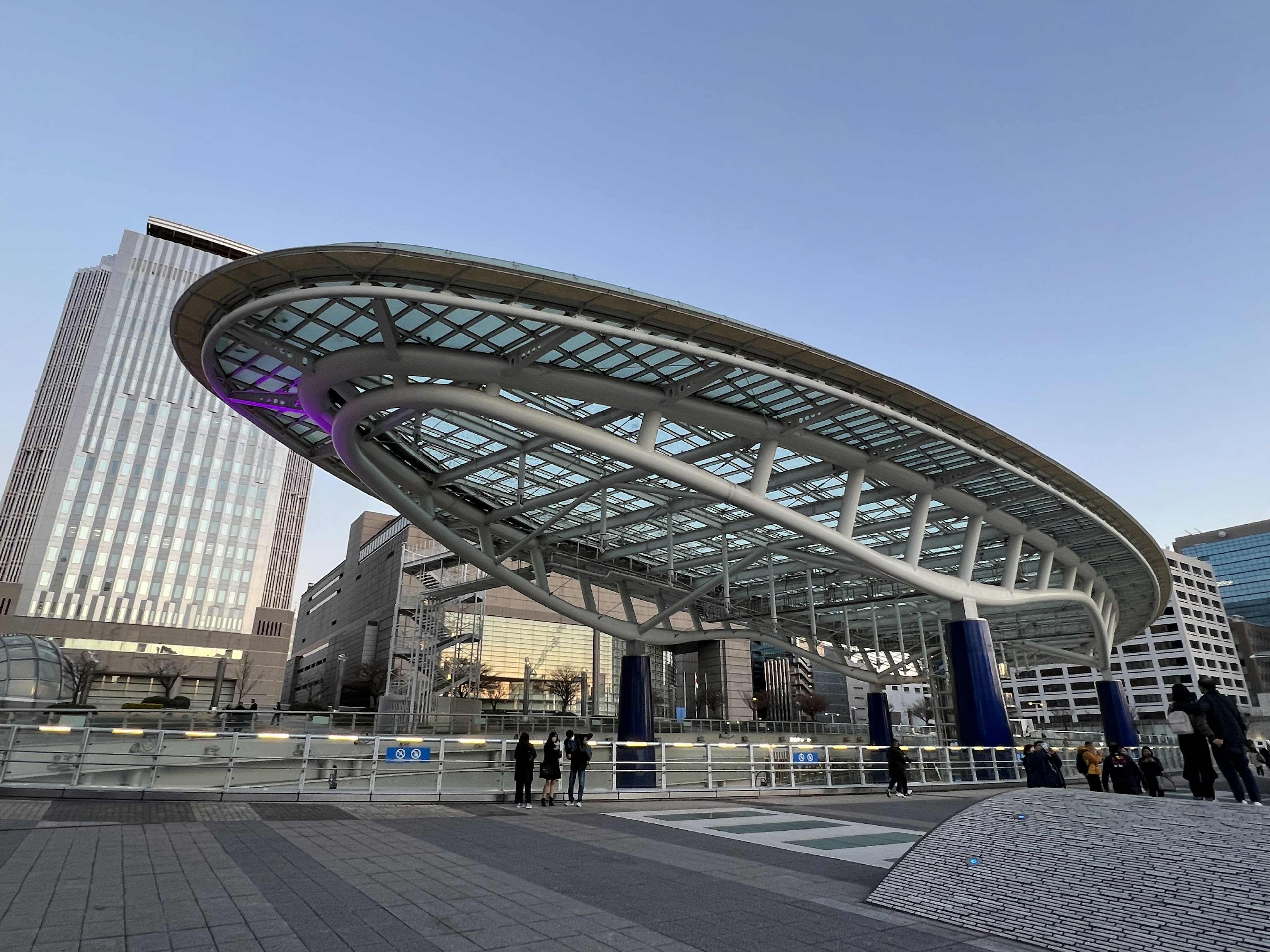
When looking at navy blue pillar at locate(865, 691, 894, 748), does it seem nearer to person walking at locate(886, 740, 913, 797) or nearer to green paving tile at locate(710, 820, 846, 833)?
person walking at locate(886, 740, 913, 797)

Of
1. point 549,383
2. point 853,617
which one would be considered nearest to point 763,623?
point 853,617

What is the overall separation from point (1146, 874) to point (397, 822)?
345 inches

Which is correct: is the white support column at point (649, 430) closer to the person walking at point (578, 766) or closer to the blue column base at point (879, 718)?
the person walking at point (578, 766)

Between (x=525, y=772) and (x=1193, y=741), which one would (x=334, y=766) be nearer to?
(x=525, y=772)

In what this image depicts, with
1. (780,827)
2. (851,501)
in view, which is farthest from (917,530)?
(780,827)

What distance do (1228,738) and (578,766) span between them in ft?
31.4

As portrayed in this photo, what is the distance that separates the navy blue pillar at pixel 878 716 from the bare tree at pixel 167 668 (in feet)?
195

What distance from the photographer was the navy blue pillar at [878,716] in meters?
49.0

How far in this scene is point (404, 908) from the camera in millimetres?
5445

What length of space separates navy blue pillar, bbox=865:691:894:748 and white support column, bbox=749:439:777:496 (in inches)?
1342

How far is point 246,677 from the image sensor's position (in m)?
70.1

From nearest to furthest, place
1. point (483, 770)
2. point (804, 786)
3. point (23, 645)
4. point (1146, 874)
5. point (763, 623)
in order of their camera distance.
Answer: point (1146, 874)
point (483, 770)
point (804, 786)
point (23, 645)
point (763, 623)

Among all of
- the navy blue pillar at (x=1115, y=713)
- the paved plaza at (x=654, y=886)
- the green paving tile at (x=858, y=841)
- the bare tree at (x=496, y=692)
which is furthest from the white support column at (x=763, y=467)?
the bare tree at (x=496, y=692)

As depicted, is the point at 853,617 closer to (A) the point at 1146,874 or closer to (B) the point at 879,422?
(B) the point at 879,422
